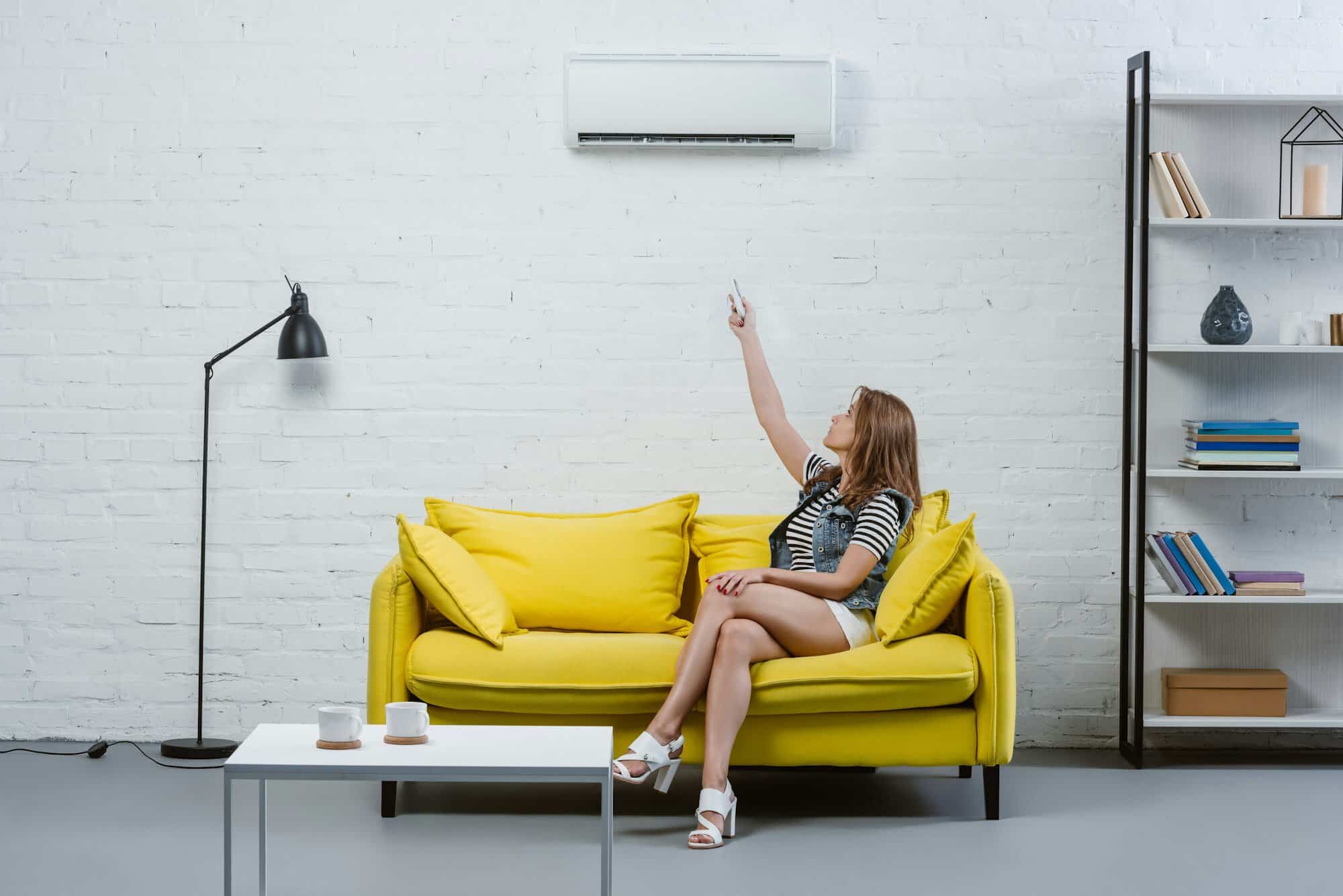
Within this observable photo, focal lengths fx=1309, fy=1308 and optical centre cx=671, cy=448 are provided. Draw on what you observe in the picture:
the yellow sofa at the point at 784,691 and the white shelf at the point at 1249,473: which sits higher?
the white shelf at the point at 1249,473

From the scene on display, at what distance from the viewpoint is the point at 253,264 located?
4.09m

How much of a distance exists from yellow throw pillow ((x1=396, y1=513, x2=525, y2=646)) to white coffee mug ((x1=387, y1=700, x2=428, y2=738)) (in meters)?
0.79

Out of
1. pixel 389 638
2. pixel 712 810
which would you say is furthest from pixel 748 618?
pixel 389 638

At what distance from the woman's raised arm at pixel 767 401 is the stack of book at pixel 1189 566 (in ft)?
3.51

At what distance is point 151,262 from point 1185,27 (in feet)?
10.9

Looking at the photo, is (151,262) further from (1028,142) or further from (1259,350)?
(1259,350)

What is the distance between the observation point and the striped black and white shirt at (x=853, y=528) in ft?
11.1

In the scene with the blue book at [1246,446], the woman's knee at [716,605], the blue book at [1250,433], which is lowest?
the woman's knee at [716,605]

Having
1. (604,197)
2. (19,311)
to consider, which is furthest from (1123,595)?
(19,311)

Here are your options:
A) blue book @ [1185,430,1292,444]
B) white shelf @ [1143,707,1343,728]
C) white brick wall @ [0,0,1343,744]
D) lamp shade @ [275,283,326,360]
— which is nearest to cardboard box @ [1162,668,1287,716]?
white shelf @ [1143,707,1343,728]

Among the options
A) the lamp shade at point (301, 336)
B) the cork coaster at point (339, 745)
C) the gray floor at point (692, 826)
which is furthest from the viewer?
the lamp shade at point (301, 336)

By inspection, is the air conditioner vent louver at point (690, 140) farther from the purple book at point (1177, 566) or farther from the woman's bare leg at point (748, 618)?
the purple book at point (1177, 566)

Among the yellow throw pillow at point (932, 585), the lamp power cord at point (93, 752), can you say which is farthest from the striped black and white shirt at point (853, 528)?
the lamp power cord at point (93, 752)

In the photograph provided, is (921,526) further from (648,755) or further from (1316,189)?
(1316,189)
